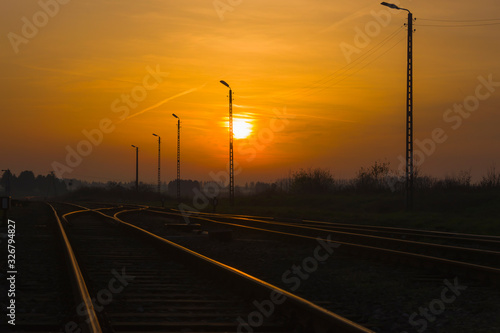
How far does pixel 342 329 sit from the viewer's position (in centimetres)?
577

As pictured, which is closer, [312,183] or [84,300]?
[84,300]

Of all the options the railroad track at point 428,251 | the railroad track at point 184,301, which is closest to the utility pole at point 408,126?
the railroad track at point 428,251

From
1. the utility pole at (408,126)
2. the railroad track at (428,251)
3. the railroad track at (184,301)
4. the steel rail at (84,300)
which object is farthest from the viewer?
the utility pole at (408,126)

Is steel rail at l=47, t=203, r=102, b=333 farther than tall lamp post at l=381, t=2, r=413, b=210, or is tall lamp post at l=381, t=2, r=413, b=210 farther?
tall lamp post at l=381, t=2, r=413, b=210

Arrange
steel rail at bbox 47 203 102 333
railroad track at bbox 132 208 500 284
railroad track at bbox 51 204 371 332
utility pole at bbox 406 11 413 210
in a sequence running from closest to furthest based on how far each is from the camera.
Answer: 1. steel rail at bbox 47 203 102 333
2. railroad track at bbox 51 204 371 332
3. railroad track at bbox 132 208 500 284
4. utility pole at bbox 406 11 413 210

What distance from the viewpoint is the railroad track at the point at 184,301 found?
652 centimetres

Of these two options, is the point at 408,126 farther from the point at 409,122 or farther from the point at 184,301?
the point at 184,301

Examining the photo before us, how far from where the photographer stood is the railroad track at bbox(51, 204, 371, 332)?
6.52 m

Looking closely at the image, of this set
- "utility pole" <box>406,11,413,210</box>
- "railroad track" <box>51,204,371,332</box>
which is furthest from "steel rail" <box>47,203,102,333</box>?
"utility pole" <box>406,11,413,210</box>

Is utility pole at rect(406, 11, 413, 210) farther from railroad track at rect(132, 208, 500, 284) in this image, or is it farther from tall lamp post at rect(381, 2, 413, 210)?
railroad track at rect(132, 208, 500, 284)

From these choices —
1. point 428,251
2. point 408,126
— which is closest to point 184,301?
point 428,251

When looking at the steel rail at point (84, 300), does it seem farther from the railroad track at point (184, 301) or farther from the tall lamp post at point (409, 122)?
the tall lamp post at point (409, 122)

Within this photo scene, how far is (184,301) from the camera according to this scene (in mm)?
8180

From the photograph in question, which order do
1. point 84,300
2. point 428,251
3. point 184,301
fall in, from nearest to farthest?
point 84,300 < point 184,301 < point 428,251
